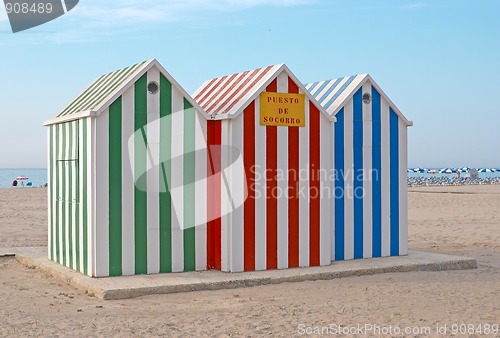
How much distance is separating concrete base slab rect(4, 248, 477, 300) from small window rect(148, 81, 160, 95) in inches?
84.7

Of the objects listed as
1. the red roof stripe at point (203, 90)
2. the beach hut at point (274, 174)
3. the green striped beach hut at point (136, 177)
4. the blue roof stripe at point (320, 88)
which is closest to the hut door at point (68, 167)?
the green striped beach hut at point (136, 177)

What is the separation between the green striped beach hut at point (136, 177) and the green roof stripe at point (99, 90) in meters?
0.03

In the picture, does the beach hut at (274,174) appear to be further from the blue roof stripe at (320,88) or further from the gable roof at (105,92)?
the blue roof stripe at (320,88)

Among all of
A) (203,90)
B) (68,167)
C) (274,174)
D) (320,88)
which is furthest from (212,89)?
(68,167)

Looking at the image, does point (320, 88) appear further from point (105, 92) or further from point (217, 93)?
point (105, 92)

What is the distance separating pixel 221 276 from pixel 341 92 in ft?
10.6

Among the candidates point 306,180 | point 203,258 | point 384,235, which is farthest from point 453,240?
point 203,258

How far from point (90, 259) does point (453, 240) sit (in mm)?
7900

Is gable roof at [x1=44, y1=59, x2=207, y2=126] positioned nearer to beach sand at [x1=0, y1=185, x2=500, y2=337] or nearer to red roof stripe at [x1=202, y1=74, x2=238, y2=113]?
red roof stripe at [x1=202, y1=74, x2=238, y2=113]

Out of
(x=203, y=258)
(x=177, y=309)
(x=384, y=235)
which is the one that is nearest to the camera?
(x=177, y=309)

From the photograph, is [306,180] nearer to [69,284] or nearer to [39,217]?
[69,284]

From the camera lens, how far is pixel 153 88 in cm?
866

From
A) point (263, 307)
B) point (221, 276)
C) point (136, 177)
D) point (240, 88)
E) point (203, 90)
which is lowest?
point (263, 307)

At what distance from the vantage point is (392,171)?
10328 millimetres
